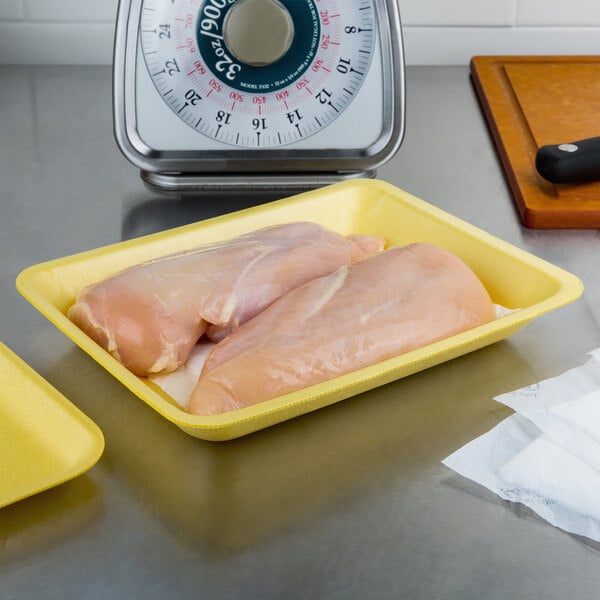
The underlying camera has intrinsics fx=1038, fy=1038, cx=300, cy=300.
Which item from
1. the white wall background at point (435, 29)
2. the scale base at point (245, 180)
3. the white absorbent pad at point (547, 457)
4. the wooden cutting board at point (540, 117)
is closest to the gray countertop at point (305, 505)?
the white absorbent pad at point (547, 457)

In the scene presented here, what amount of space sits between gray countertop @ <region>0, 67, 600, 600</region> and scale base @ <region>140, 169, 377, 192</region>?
9.3 inches

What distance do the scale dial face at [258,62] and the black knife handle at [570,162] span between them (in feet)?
0.79

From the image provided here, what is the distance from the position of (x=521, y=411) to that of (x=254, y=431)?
215 millimetres

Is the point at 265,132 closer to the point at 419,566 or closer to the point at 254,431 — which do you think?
the point at 254,431

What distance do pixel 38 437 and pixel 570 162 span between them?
722mm

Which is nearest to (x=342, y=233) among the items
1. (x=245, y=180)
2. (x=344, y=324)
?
(x=245, y=180)

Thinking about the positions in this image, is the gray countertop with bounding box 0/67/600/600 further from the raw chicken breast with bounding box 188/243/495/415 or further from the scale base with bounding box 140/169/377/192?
the scale base with bounding box 140/169/377/192

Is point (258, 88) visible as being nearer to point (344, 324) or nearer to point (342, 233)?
point (342, 233)

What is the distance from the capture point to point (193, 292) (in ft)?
3.05

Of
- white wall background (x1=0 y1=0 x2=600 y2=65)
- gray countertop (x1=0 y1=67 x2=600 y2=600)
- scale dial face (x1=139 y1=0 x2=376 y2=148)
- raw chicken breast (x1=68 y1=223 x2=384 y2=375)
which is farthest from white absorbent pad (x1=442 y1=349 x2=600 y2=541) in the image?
white wall background (x1=0 y1=0 x2=600 y2=65)

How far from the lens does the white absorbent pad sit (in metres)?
0.75

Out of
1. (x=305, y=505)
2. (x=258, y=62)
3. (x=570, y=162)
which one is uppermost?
(x=258, y=62)

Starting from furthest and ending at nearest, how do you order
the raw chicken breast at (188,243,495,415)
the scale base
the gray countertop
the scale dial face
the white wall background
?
the white wall background < the scale base < the scale dial face < the raw chicken breast at (188,243,495,415) < the gray countertop

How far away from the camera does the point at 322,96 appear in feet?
3.95
